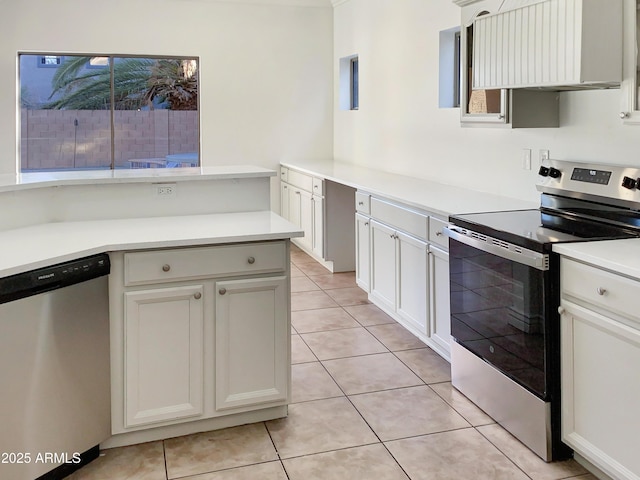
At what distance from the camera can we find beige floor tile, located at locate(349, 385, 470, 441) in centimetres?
275

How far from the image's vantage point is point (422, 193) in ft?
12.9

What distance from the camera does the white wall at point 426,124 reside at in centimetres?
295

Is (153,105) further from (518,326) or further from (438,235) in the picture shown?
(518,326)

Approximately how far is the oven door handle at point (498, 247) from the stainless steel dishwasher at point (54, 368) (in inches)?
61.3

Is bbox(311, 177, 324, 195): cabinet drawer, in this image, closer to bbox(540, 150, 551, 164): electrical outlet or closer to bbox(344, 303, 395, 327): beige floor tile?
bbox(344, 303, 395, 327): beige floor tile

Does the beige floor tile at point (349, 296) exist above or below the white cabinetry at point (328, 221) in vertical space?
below

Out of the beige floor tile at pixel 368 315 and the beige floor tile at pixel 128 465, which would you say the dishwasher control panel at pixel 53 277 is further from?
the beige floor tile at pixel 368 315

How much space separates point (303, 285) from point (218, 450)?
2733 millimetres

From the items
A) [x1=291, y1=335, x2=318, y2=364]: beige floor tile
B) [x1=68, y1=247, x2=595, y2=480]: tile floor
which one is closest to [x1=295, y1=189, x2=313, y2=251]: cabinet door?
[x1=291, y1=335, x2=318, y2=364]: beige floor tile

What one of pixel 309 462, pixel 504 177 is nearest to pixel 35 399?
pixel 309 462

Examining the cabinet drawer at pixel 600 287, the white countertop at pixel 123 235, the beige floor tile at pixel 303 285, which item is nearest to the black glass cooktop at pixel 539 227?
the cabinet drawer at pixel 600 287

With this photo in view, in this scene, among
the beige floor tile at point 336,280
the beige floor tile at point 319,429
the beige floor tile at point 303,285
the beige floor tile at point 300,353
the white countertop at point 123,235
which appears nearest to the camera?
the white countertop at point 123,235

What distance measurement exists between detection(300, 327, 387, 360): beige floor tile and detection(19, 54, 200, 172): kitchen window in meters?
3.34

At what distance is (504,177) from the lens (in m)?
3.72
